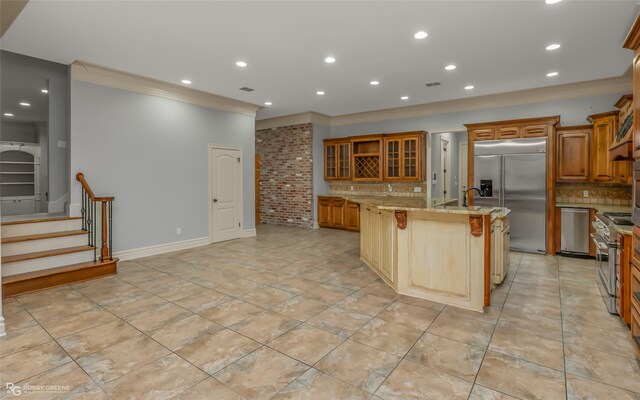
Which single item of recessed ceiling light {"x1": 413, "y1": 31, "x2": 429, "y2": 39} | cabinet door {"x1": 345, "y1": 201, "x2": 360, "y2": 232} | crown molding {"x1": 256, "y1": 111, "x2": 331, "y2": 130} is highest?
crown molding {"x1": 256, "y1": 111, "x2": 331, "y2": 130}

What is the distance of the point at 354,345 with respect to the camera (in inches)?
103

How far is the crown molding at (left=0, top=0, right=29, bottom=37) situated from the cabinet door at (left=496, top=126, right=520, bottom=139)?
6651 mm

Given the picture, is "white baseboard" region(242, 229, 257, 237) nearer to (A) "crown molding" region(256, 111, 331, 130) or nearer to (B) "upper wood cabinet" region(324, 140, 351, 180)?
(B) "upper wood cabinet" region(324, 140, 351, 180)

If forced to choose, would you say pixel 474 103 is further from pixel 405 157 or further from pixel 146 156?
pixel 146 156

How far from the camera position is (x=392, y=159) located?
7824mm

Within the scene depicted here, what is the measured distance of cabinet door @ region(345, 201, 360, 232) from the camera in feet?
26.8

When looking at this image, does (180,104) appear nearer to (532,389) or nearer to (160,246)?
(160,246)

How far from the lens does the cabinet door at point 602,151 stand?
5.11 meters

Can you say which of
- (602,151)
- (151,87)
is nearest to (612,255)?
(602,151)

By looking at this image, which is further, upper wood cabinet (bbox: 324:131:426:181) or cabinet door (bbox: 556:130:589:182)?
upper wood cabinet (bbox: 324:131:426:181)

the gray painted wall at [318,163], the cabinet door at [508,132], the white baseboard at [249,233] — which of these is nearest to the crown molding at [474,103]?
the gray painted wall at [318,163]

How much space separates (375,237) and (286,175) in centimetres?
501

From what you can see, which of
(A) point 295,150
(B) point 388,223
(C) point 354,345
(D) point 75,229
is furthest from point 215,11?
(A) point 295,150
